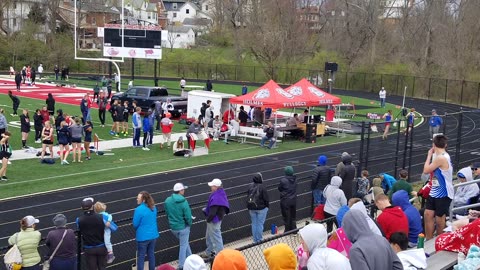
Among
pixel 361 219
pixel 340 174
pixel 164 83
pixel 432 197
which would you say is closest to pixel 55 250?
pixel 361 219

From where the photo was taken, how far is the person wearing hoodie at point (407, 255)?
6.86 m

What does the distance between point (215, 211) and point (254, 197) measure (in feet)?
4.48

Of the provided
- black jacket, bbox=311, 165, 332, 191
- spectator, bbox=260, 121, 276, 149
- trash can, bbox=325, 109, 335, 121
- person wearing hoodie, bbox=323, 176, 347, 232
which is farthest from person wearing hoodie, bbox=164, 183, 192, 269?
trash can, bbox=325, 109, 335, 121

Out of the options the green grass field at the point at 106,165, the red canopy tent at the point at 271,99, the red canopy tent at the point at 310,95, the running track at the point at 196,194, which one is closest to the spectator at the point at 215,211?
the running track at the point at 196,194

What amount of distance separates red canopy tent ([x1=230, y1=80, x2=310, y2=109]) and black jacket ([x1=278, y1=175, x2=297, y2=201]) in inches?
554

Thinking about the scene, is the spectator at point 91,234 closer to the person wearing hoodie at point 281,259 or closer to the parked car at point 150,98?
the person wearing hoodie at point 281,259

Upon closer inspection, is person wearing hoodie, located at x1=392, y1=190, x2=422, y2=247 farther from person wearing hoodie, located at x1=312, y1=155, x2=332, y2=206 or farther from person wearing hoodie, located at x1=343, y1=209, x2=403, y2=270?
→ person wearing hoodie, located at x1=312, y1=155, x2=332, y2=206

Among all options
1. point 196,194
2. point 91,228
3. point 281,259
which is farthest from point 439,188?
point 196,194

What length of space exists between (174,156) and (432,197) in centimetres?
1458

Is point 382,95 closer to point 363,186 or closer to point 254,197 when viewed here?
point 363,186

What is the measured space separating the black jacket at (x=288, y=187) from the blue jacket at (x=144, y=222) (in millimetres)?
3806

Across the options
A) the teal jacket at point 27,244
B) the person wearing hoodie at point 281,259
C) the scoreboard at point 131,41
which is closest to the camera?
the person wearing hoodie at point 281,259

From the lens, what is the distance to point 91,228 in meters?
9.31

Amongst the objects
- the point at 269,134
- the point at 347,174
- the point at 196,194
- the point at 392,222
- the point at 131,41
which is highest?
the point at 131,41
